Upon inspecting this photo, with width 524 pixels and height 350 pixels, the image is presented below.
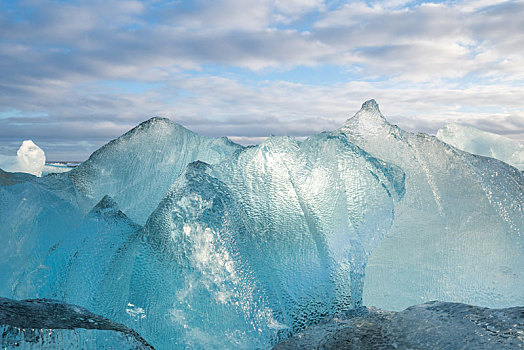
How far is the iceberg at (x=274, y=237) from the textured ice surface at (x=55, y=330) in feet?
1.24

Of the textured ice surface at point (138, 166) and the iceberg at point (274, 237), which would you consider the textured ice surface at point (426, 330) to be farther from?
the textured ice surface at point (138, 166)

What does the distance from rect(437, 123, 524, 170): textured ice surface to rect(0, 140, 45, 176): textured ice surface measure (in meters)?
5.32

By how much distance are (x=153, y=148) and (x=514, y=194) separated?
1969mm

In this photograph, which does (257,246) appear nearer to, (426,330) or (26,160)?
(426,330)

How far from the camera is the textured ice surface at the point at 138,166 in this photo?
8.23 ft

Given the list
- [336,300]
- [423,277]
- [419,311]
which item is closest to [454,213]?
[423,277]

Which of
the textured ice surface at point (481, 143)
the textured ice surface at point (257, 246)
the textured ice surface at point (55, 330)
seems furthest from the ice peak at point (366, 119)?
the textured ice surface at point (481, 143)

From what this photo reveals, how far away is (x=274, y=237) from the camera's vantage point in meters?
1.77

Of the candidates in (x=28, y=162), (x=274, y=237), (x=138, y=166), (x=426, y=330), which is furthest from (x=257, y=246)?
(x=28, y=162)

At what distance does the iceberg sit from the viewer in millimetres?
1517

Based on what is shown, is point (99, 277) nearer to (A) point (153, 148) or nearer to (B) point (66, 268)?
(B) point (66, 268)

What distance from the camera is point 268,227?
180 cm

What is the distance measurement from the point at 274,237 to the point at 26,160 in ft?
18.5

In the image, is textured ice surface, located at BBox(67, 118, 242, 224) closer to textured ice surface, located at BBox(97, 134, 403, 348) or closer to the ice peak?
textured ice surface, located at BBox(97, 134, 403, 348)
